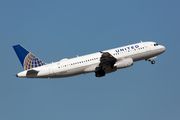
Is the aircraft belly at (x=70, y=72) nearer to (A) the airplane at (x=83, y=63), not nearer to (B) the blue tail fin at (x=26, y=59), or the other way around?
(A) the airplane at (x=83, y=63)

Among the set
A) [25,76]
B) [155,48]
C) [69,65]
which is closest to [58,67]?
[69,65]

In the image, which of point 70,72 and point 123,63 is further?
point 123,63

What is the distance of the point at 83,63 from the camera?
54.8m

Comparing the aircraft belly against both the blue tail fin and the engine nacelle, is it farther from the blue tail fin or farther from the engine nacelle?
the engine nacelle

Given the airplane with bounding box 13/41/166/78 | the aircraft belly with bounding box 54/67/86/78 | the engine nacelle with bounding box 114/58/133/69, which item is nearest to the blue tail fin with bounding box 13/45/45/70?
the airplane with bounding box 13/41/166/78

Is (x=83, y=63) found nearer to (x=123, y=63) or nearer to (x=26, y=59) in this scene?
(x=123, y=63)

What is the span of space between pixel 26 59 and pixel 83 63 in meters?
10.5

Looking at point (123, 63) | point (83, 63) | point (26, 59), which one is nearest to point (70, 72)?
point (83, 63)

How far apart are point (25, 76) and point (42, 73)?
9.81 ft

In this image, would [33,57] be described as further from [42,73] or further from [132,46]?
[132,46]

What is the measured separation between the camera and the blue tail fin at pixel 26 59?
53.6 meters

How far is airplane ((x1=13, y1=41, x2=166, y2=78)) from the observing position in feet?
173

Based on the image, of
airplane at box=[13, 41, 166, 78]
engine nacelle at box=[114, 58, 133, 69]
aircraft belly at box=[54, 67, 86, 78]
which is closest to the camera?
airplane at box=[13, 41, 166, 78]

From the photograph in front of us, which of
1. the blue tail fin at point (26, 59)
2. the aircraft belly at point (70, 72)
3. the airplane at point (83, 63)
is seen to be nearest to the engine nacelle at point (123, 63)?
the airplane at point (83, 63)
